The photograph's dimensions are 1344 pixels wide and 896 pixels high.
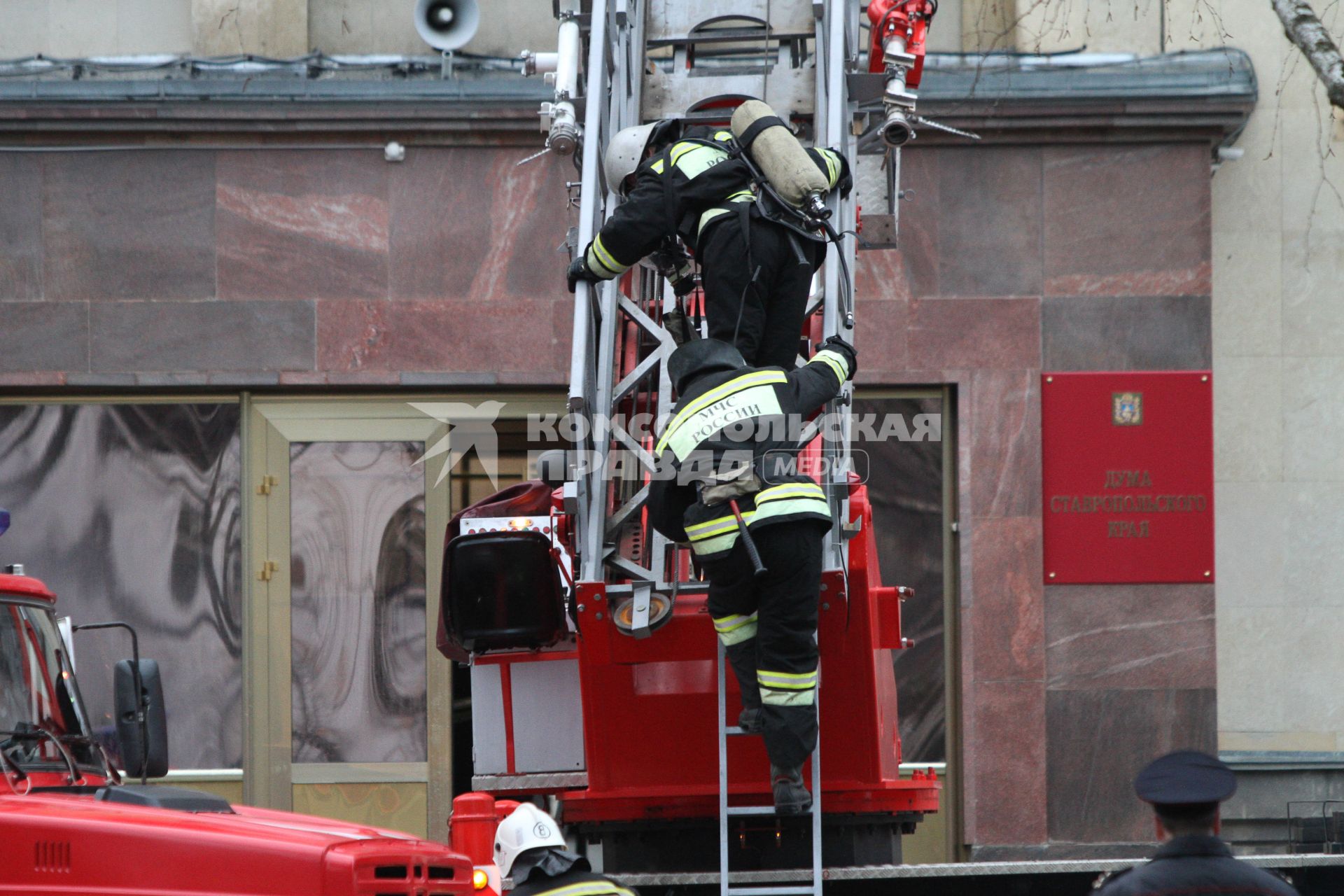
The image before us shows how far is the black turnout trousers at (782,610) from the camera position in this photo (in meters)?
4.99

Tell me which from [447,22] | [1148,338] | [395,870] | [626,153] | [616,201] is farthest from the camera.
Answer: [447,22]

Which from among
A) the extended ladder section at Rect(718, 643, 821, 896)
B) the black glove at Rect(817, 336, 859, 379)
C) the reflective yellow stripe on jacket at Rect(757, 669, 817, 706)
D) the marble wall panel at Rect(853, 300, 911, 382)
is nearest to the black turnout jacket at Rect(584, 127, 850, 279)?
the black glove at Rect(817, 336, 859, 379)

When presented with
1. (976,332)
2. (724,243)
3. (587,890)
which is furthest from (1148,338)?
(587,890)

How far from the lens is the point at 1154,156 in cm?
1035

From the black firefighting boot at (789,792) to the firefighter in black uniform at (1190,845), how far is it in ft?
5.52

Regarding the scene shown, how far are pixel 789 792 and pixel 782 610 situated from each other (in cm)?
60

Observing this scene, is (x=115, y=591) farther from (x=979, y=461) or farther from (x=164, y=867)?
(x=164, y=867)

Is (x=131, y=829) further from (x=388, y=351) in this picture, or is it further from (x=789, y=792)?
(x=388, y=351)

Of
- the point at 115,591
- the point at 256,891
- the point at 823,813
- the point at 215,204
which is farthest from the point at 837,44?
the point at 115,591

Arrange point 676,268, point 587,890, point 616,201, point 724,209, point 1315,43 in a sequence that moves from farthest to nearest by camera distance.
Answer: point 1315,43, point 616,201, point 676,268, point 724,209, point 587,890

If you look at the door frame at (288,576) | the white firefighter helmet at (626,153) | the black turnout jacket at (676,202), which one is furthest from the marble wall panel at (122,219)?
the black turnout jacket at (676,202)

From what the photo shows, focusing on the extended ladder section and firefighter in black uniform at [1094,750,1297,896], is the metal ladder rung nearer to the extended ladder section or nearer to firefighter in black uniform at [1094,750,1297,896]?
the extended ladder section

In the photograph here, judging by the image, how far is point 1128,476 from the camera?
10242 mm

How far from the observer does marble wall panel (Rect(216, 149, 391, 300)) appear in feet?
34.2
